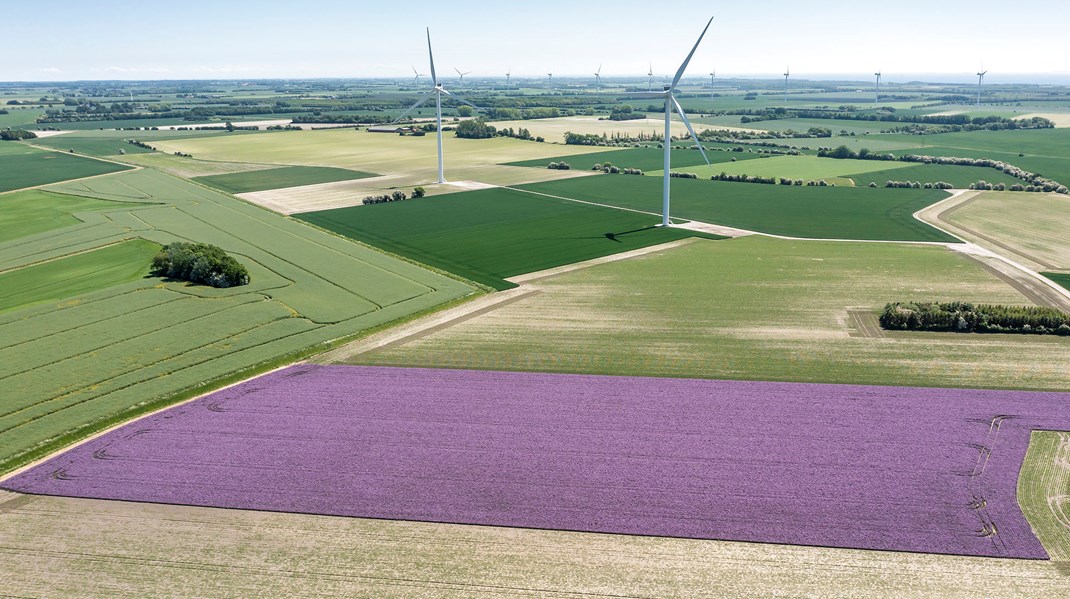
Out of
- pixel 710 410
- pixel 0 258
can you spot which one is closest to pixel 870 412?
pixel 710 410

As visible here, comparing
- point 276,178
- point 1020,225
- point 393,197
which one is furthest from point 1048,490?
point 276,178

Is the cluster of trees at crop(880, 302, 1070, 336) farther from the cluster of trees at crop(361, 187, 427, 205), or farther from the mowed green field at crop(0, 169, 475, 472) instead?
the cluster of trees at crop(361, 187, 427, 205)

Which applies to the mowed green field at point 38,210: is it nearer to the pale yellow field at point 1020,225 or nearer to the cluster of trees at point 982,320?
the cluster of trees at point 982,320

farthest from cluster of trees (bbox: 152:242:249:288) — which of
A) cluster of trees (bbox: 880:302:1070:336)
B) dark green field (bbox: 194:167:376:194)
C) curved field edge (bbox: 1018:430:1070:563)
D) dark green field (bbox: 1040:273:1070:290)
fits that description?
dark green field (bbox: 1040:273:1070:290)

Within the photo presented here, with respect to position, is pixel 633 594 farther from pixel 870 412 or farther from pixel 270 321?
pixel 270 321

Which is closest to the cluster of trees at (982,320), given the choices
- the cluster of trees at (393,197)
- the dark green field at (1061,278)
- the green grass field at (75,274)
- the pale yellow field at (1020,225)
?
the dark green field at (1061,278)

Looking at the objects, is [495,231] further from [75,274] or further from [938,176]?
[938,176]

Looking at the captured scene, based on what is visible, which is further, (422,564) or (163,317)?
(163,317)
